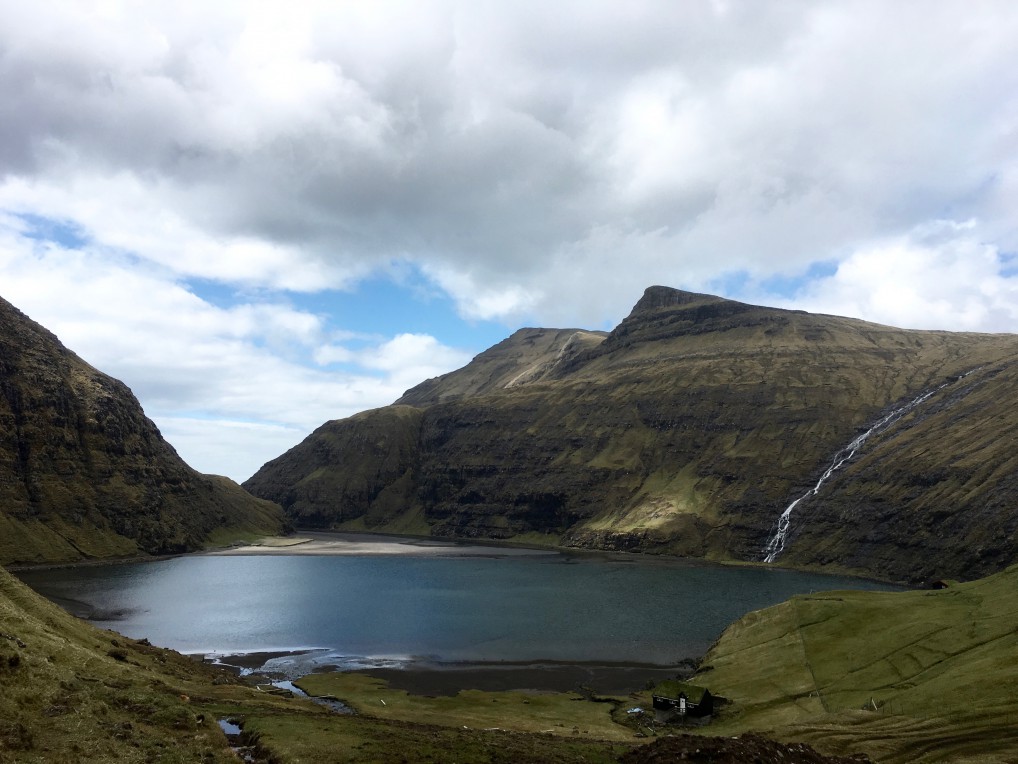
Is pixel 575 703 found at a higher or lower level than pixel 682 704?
lower

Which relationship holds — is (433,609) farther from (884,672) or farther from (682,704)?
(884,672)

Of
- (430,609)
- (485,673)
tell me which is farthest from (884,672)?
(430,609)

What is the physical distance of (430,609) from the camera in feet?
454

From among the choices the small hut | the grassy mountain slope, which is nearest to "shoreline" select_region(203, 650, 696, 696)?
the grassy mountain slope

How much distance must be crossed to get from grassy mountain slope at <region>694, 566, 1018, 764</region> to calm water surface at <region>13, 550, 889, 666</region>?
19.2 m

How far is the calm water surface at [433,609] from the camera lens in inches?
4173

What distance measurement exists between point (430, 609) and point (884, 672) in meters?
91.3

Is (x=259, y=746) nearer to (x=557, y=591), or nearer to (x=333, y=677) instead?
(x=333, y=677)

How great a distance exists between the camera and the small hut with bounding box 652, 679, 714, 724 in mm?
66750

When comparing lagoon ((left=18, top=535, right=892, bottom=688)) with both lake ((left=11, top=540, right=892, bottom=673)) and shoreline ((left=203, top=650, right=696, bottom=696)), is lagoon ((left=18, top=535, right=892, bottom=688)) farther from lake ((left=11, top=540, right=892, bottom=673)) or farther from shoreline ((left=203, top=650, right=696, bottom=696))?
shoreline ((left=203, top=650, right=696, bottom=696))

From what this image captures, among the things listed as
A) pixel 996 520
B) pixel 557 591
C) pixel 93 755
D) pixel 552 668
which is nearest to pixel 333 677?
pixel 552 668

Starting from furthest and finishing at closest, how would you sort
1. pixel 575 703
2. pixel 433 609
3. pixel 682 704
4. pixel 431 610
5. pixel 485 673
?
pixel 433 609, pixel 431 610, pixel 485 673, pixel 575 703, pixel 682 704

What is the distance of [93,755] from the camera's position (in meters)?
31.2

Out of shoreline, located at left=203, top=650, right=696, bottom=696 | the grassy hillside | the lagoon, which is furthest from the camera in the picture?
the lagoon
